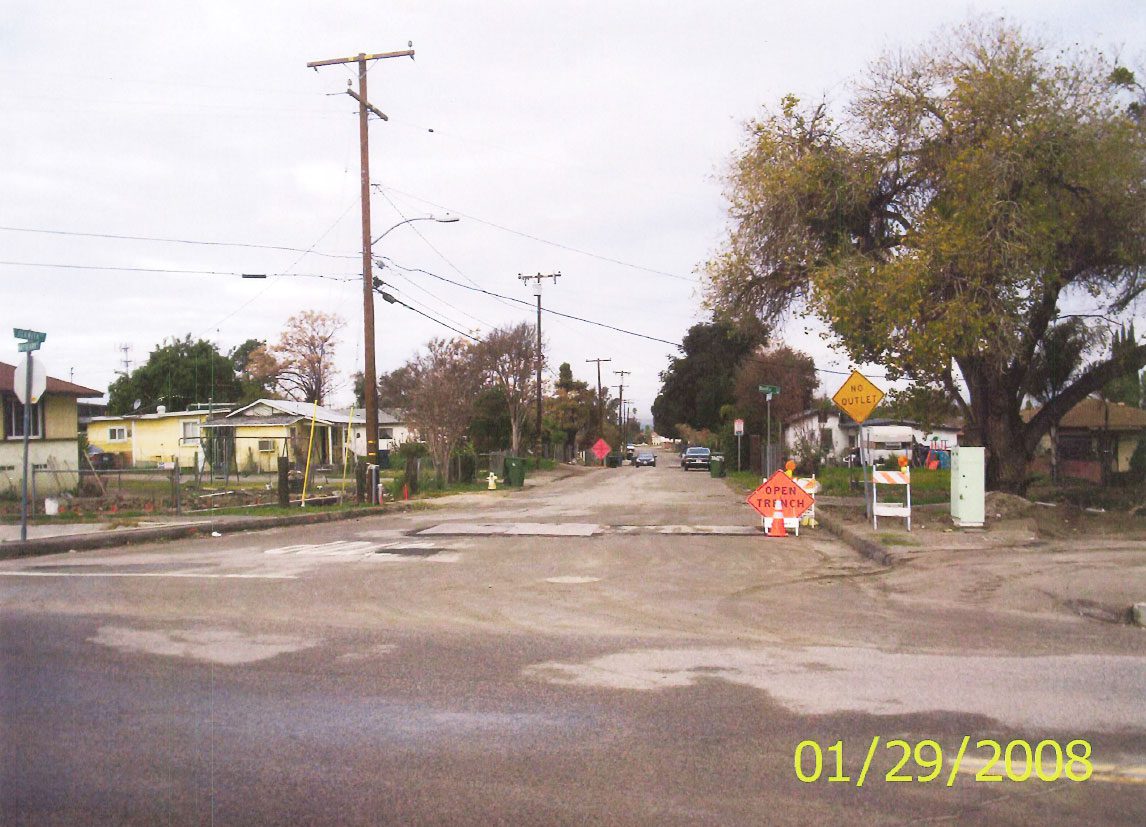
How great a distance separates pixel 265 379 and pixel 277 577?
62.4 metres

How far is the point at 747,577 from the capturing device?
12391 mm

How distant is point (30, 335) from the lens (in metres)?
14.5

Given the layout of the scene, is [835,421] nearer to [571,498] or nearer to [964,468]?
[571,498]

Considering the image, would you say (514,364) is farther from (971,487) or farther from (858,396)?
(971,487)

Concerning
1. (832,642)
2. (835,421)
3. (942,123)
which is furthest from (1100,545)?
(835,421)

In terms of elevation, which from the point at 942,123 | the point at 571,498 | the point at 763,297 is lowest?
the point at 571,498

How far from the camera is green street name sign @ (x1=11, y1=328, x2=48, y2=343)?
46.6 feet

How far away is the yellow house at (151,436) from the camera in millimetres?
48656

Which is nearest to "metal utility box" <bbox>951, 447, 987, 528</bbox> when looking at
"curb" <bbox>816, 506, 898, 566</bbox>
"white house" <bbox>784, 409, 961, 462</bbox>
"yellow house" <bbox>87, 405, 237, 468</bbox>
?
"curb" <bbox>816, 506, 898, 566</bbox>

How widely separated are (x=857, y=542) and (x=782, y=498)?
92.3 inches

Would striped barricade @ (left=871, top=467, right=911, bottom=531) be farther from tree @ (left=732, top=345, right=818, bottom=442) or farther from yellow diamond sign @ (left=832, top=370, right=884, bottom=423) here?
tree @ (left=732, top=345, right=818, bottom=442)

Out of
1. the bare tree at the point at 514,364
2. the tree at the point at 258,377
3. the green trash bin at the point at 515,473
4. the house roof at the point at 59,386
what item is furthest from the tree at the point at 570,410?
the house roof at the point at 59,386

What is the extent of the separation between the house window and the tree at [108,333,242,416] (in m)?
43.5

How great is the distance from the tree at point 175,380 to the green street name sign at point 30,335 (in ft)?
194
